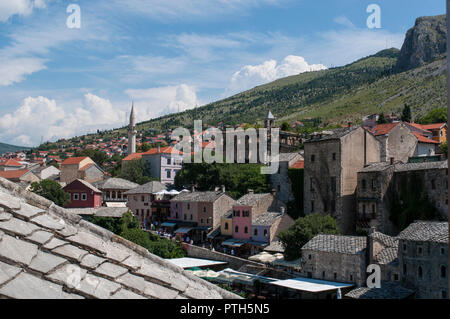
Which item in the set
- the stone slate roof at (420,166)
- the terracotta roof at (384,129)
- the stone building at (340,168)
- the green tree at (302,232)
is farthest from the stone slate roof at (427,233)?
the terracotta roof at (384,129)

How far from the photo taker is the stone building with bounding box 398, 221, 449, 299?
26.9 metres

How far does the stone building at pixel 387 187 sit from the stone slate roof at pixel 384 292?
10199mm

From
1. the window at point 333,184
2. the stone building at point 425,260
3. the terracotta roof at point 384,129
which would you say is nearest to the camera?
the stone building at point 425,260

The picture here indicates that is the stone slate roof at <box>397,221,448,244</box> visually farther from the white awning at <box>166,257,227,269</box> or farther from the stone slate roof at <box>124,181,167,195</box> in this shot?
the stone slate roof at <box>124,181,167,195</box>

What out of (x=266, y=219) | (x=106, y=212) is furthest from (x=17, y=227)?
(x=106, y=212)

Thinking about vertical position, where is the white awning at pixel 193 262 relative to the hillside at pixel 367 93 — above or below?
below

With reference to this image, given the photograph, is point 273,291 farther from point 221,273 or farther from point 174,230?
point 174,230

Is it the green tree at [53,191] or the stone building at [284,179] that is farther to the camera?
the green tree at [53,191]

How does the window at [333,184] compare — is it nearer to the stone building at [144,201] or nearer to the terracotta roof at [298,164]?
the terracotta roof at [298,164]

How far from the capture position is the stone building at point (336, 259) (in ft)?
Answer: 107

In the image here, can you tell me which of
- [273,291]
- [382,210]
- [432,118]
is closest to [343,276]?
[273,291]

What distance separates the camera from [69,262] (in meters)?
2.99
